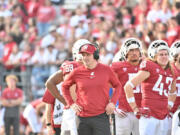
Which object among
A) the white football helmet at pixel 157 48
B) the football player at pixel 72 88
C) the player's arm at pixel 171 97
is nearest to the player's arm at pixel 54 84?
the football player at pixel 72 88

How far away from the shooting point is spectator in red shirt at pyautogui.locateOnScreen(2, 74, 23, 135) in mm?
15336

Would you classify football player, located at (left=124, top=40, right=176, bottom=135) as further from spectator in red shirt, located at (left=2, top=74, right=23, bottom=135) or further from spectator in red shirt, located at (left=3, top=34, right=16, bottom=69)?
spectator in red shirt, located at (left=3, top=34, right=16, bottom=69)

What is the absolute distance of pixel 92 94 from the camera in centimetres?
774

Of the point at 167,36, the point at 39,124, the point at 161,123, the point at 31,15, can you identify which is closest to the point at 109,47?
the point at 167,36

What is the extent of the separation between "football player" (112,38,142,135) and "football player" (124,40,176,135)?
0.37 metres

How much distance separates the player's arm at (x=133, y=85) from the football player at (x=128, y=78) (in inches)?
18.5

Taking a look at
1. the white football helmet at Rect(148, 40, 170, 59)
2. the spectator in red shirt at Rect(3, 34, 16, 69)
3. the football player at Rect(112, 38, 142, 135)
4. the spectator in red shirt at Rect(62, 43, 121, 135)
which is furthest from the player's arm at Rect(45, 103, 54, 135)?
the spectator in red shirt at Rect(3, 34, 16, 69)

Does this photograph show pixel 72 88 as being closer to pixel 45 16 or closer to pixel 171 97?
pixel 171 97

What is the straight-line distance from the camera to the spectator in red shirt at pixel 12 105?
15336 mm

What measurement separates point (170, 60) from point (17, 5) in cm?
1189

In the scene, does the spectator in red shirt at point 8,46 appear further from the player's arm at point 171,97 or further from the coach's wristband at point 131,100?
the coach's wristband at point 131,100

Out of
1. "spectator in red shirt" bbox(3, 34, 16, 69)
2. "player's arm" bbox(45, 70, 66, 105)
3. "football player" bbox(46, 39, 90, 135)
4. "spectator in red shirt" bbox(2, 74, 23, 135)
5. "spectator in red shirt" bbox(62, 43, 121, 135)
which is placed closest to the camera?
"spectator in red shirt" bbox(62, 43, 121, 135)

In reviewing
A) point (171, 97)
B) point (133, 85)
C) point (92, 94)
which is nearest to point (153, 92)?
point (133, 85)

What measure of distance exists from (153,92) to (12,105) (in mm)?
7591
